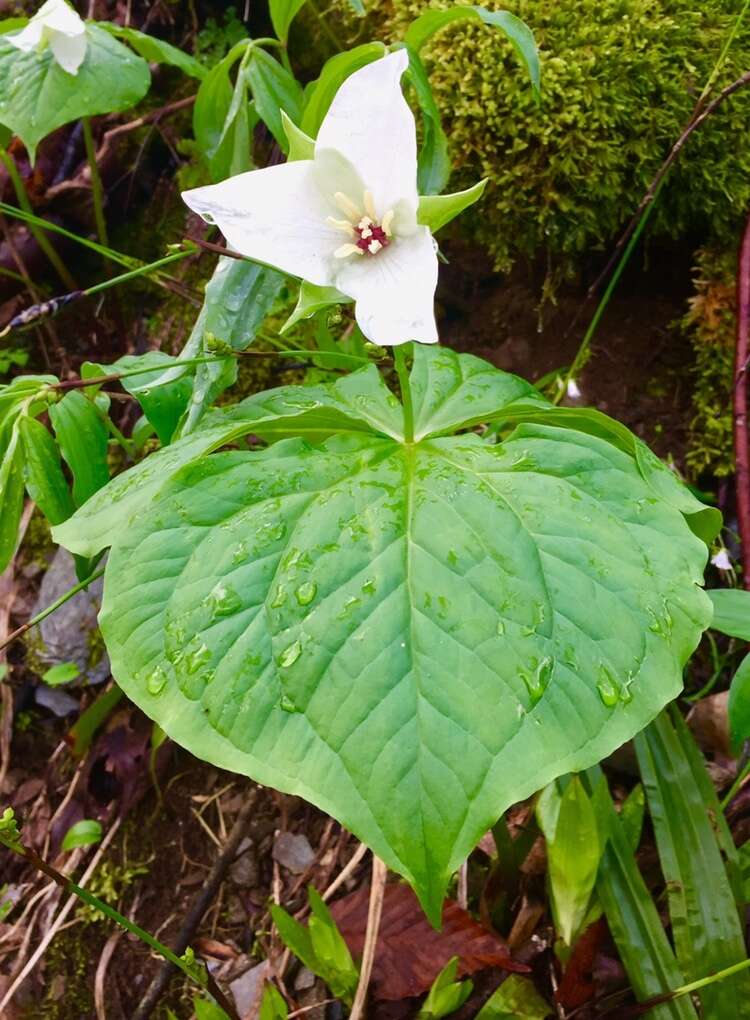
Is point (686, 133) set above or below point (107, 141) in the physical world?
below

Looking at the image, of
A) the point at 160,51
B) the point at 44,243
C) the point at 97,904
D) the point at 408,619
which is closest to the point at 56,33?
the point at 160,51

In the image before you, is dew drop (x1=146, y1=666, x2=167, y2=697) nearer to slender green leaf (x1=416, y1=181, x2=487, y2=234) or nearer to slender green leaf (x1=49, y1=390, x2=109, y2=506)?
slender green leaf (x1=49, y1=390, x2=109, y2=506)

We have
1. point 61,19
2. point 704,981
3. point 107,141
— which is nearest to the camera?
point 704,981

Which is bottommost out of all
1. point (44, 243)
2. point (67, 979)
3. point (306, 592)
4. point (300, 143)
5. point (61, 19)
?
point (67, 979)

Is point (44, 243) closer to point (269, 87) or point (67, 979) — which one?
point (269, 87)

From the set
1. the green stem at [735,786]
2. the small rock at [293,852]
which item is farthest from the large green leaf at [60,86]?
the green stem at [735,786]

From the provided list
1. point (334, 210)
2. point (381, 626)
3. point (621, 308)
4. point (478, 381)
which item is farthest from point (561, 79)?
point (381, 626)

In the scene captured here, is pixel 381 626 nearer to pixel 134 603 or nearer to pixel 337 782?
pixel 337 782

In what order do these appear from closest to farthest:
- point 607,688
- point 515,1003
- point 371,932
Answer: point 607,688 < point 515,1003 < point 371,932
